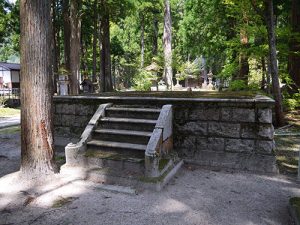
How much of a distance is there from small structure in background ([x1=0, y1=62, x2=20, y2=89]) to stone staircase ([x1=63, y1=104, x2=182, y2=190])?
3278cm

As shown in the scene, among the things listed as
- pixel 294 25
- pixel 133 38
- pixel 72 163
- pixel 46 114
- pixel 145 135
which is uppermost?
pixel 133 38

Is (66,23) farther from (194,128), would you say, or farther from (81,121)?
(194,128)

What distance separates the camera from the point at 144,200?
4113 millimetres

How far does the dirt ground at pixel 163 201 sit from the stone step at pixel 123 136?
0.94m

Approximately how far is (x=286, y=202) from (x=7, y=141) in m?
7.27

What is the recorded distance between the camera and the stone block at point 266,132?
17.2 feet

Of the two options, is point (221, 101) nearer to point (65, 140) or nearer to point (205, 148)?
point (205, 148)

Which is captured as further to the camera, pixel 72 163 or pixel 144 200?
pixel 72 163

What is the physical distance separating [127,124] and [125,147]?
76cm

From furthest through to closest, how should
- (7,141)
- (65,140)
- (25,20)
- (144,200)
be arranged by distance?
1. (7,141)
2. (65,140)
3. (25,20)
4. (144,200)

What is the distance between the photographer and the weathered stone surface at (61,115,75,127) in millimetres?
7132

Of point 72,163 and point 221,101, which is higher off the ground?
point 221,101

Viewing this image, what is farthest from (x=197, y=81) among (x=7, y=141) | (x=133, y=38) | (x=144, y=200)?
(x=144, y=200)

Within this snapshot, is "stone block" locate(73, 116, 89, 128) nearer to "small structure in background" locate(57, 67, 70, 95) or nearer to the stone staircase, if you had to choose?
the stone staircase
